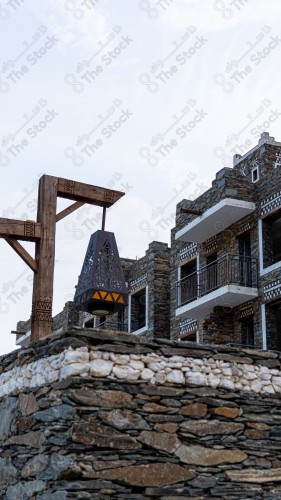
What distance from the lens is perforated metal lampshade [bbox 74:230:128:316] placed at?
10922 mm

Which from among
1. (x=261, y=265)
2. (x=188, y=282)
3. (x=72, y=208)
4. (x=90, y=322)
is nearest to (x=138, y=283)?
(x=188, y=282)

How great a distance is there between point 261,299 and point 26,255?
969cm

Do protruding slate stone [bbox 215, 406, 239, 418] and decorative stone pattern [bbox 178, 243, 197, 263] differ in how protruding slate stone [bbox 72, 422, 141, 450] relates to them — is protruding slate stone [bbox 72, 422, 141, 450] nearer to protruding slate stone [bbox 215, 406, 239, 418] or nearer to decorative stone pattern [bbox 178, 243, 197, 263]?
protruding slate stone [bbox 215, 406, 239, 418]

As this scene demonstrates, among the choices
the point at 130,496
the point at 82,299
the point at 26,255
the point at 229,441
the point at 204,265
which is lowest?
the point at 130,496

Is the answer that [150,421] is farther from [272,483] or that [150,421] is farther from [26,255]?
[26,255]

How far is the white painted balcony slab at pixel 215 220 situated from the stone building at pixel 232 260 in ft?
0.09

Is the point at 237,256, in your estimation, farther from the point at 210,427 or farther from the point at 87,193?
the point at 210,427

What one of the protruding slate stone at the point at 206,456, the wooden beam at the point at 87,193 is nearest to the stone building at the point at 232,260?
the wooden beam at the point at 87,193

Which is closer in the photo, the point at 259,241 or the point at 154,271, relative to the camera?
the point at 259,241

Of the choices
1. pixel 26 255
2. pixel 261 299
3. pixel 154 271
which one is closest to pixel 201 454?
pixel 26 255

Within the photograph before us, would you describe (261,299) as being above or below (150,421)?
above

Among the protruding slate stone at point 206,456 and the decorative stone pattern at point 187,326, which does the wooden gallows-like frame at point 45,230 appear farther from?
the decorative stone pattern at point 187,326

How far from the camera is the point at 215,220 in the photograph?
21.9m

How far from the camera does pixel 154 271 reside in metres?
25.9
